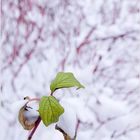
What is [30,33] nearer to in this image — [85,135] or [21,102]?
[21,102]

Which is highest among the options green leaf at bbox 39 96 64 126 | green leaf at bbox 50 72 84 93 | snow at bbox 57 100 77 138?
green leaf at bbox 50 72 84 93

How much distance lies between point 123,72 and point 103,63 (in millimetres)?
71

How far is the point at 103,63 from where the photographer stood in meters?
1.09

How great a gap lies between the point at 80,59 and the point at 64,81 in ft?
0.31

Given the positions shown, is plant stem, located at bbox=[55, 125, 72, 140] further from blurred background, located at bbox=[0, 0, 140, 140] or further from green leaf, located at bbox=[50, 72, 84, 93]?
A: green leaf, located at bbox=[50, 72, 84, 93]

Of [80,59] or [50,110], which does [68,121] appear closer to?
[50,110]

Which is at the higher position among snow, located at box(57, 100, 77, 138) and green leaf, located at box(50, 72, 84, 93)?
green leaf, located at box(50, 72, 84, 93)

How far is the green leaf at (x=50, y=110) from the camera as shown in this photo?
1.04 m

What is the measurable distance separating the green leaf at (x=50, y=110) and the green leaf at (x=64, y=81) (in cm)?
4

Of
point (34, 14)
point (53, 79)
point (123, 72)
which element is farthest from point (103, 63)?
point (34, 14)

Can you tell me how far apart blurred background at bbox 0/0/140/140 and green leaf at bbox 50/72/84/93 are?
0.02m

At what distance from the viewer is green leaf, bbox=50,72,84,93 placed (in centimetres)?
107

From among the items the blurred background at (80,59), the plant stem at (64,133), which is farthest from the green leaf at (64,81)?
the plant stem at (64,133)

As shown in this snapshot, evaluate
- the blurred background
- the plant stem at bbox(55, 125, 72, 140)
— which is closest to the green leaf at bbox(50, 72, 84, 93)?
the blurred background
